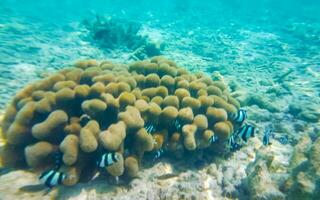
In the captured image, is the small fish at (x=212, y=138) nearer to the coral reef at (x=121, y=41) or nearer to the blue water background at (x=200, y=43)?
the blue water background at (x=200, y=43)

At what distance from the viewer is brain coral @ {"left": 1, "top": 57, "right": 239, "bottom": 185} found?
4.73 meters

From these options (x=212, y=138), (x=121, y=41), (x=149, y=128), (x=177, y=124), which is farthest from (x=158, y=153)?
(x=121, y=41)

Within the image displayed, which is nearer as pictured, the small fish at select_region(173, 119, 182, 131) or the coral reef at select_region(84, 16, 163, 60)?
the small fish at select_region(173, 119, 182, 131)

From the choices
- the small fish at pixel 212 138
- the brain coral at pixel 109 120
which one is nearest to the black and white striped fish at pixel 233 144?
the brain coral at pixel 109 120

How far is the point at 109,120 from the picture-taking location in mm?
5355

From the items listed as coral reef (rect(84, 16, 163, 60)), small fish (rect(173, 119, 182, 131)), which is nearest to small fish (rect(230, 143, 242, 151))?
small fish (rect(173, 119, 182, 131))

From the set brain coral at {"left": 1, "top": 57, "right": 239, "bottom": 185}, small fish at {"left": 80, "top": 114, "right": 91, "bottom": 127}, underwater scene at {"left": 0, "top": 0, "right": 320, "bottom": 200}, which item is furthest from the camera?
small fish at {"left": 80, "top": 114, "right": 91, "bottom": 127}

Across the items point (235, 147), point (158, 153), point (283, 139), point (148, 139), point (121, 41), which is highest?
point (148, 139)

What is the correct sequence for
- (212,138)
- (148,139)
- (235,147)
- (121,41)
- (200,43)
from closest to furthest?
(148,139), (212,138), (235,147), (121,41), (200,43)

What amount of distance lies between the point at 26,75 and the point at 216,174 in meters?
8.16

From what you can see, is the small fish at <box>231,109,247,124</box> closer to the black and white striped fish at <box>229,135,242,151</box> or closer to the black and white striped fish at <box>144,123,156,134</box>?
the black and white striped fish at <box>229,135,242,151</box>

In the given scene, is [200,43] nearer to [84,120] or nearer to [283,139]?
[283,139]

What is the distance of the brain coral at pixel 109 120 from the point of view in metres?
4.73

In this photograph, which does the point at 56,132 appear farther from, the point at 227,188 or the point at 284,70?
the point at 284,70
